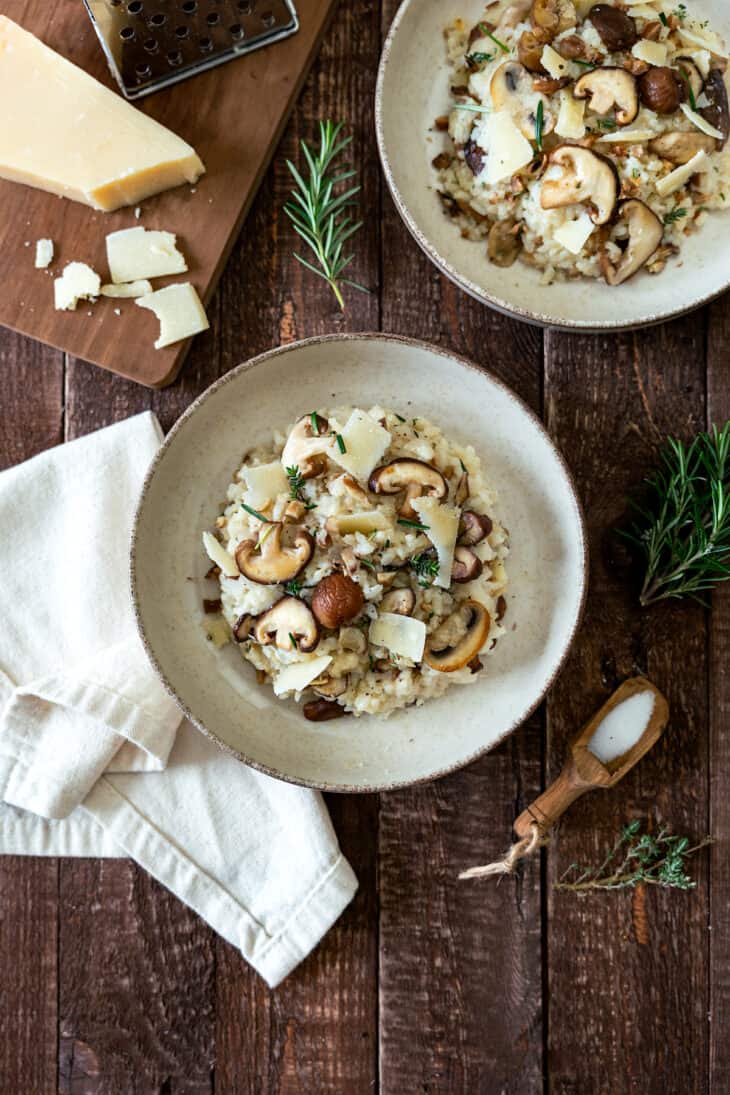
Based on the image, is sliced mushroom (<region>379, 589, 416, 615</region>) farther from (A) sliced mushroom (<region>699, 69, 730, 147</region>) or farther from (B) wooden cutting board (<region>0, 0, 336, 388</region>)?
(A) sliced mushroom (<region>699, 69, 730, 147</region>)

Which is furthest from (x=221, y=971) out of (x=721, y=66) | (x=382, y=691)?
(x=721, y=66)

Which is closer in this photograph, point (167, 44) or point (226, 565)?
point (226, 565)

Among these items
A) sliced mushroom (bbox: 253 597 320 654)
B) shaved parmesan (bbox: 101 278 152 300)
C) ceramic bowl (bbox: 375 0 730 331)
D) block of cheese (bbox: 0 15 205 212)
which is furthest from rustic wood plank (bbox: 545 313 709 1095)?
block of cheese (bbox: 0 15 205 212)

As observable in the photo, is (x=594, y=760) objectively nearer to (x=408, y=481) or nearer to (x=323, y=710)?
(x=323, y=710)

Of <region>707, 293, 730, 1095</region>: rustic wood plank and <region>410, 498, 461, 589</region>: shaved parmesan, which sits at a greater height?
<region>410, 498, 461, 589</region>: shaved parmesan

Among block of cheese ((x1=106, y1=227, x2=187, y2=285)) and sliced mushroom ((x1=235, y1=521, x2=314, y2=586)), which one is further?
block of cheese ((x1=106, y1=227, x2=187, y2=285))

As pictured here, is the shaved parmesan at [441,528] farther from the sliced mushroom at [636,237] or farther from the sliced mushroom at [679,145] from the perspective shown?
the sliced mushroom at [679,145]

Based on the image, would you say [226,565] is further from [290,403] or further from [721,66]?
[721,66]
